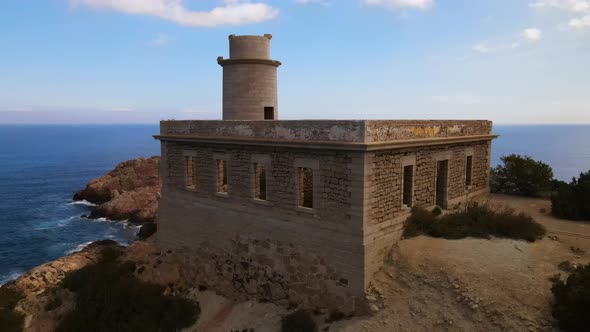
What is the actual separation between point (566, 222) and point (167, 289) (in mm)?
14540

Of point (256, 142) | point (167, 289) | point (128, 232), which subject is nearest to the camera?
point (256, 142)

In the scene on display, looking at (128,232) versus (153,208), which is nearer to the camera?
(128,232)

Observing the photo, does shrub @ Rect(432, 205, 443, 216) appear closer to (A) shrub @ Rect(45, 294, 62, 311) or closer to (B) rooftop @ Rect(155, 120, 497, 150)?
(B) rooftop @ Rect(155, 120, 497, 150)

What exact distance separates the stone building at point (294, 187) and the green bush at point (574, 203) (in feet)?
9.39

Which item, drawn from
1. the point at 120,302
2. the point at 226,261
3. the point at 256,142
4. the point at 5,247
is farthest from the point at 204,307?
the point at 5,247

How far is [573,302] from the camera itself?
9.02 metres

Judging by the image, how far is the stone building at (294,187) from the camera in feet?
37.1

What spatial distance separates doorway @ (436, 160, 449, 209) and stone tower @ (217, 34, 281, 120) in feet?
24.6

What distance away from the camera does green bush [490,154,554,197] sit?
18766 millimetres

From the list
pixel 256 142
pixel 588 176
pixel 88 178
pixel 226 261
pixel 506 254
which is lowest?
pixel 88 178

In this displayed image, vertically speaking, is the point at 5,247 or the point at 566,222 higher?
the point at 566,222

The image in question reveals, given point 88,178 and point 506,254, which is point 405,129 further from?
point 88,178

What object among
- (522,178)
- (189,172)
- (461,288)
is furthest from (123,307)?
(522,178)

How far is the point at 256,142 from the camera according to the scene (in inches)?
520
